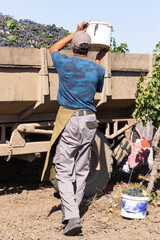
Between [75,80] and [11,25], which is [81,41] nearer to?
[75,80]

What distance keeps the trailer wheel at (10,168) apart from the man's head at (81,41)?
105 inches

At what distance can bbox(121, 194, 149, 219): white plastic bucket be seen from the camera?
16.5ft

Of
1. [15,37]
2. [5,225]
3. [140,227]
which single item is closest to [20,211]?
[5,225]

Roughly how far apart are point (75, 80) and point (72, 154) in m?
0.81

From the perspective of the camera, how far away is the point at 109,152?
20.6ft

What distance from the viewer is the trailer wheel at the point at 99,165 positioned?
6157mm

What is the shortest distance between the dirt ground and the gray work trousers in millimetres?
329

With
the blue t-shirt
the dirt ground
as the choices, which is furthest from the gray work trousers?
the dirt ground

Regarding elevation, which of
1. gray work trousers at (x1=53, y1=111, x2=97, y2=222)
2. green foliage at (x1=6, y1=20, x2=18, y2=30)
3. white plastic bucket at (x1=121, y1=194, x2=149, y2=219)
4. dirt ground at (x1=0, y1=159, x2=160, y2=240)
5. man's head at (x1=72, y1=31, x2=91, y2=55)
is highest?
green foliage at (x1=6, y1=20, x2=18, y2=30)

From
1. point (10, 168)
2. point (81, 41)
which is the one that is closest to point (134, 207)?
point (81, 41)

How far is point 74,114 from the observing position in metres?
4.71

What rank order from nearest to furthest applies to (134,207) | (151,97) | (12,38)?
(134,207) → (151,97) → (12,38)

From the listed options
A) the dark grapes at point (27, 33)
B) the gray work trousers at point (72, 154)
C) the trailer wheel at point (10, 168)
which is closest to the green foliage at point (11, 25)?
the dark grapes at point (27, 33)

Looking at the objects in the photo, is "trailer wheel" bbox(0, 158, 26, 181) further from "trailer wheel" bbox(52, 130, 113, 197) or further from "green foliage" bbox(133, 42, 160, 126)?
"green foliage" bbox(133, 42, 160, 126)
